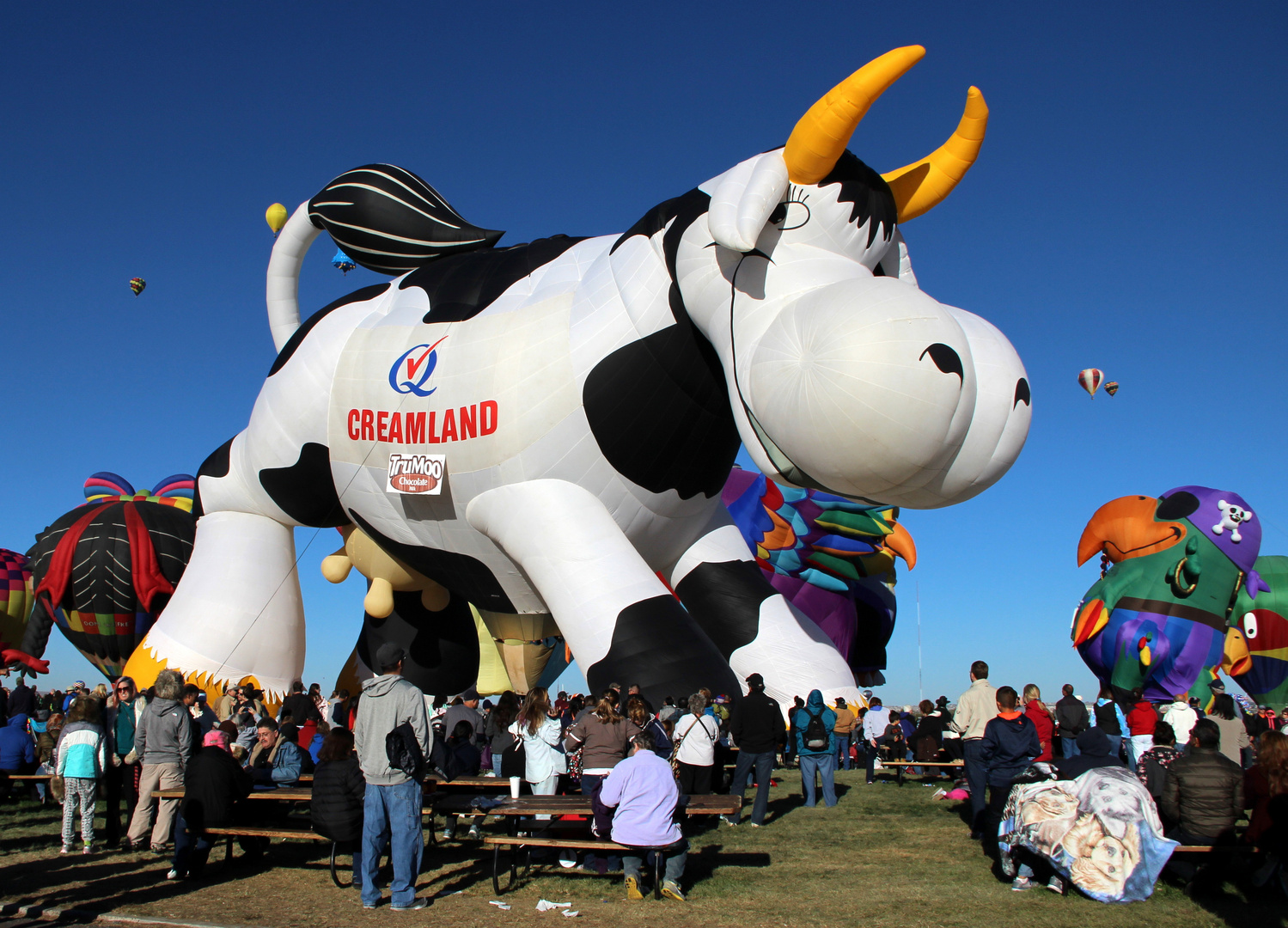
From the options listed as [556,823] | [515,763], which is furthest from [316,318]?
[556,823]

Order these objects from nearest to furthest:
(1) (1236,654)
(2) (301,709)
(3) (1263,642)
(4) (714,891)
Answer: (4) (714,891) → (2) (301,709) → (1) (1236,654) → (3) (1263,642)

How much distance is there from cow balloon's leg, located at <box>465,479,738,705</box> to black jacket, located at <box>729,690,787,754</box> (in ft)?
0.95

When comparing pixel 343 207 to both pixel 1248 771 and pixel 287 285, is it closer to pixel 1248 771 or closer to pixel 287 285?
pixel 287 285

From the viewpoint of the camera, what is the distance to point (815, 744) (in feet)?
25.7

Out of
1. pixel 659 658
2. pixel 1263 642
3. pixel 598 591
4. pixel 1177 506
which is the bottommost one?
pixel 659 658

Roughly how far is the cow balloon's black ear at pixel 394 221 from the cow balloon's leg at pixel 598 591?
2.73 m

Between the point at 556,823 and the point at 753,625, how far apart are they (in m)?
3.60

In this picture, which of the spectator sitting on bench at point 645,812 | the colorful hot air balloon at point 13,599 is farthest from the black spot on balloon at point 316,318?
the colorful hot air balloon at point 13,599

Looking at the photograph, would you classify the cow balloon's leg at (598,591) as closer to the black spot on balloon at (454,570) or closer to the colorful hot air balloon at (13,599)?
the black spot on balloon at (454,570)

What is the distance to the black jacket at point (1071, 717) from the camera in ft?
21.4

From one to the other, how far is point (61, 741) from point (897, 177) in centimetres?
672

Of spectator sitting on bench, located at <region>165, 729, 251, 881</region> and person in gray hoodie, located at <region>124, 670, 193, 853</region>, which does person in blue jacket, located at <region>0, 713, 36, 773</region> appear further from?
spectator sitting on bench, located at <region>165, 729, 251, 881</region>

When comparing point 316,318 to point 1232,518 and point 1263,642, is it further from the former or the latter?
point 1263,642

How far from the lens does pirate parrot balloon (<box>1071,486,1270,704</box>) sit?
50.2ft
